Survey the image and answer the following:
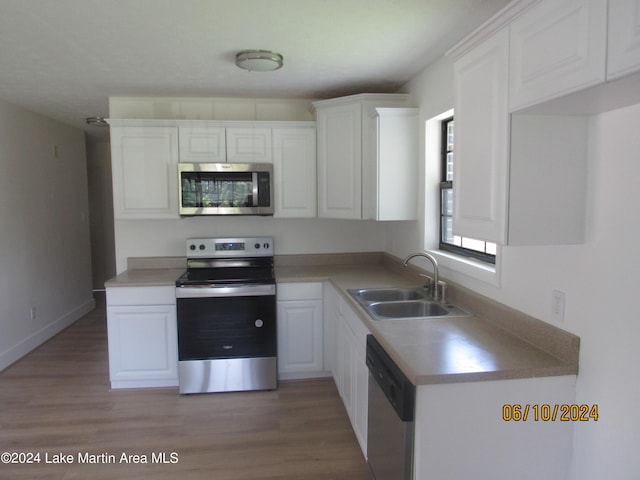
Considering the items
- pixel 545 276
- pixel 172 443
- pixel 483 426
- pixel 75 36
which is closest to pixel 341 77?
pixel 75 36

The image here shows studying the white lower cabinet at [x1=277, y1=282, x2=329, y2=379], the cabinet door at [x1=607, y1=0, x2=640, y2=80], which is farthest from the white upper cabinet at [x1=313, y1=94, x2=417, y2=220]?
the cabinet door at [x1=607, y1=0, x2=640, y2=80]

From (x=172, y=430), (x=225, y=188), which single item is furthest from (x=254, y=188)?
(x=172, y=430)

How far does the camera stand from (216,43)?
7.79 ft

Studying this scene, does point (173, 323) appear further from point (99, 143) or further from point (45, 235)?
point (99, 143)

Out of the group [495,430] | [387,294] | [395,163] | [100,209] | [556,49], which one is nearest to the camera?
[556,49]

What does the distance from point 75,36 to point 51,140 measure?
9.15 feet

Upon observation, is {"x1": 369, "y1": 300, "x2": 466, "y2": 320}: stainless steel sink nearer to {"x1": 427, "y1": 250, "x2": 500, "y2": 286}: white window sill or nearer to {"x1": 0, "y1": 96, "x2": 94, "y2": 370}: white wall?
{"x1": 427, "y1": 250, "x2": 500, "y2": 286}: white window sill

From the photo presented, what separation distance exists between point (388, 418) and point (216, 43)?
209 centimetres

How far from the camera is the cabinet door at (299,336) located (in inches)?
132

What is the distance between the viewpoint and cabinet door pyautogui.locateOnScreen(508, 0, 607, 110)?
1083mm

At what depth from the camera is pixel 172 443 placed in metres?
2.58

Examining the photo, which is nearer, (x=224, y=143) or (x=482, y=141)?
(x=482, y=141)

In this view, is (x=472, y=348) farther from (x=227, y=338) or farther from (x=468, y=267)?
(x=227, y=338)

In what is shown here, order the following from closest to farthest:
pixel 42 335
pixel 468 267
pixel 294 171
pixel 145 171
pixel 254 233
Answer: pixel 468 267 < pixel 145 171 < pixel 294 171 < pixel 254 233 < pixel 42 335
